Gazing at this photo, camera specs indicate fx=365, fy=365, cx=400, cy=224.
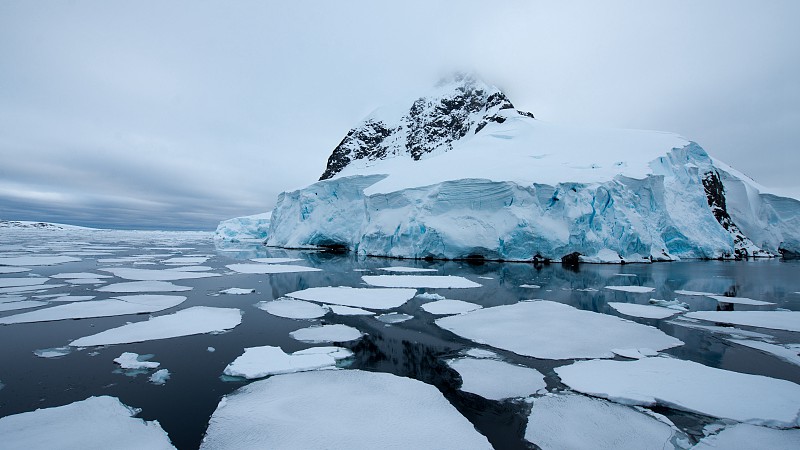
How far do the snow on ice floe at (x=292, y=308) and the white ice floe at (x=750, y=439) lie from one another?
5.18 metres

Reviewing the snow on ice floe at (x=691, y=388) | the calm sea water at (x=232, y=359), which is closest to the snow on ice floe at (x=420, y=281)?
the calm sea water at (x=232, y=359)

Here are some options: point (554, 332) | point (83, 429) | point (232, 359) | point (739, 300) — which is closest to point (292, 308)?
point (232, 359)

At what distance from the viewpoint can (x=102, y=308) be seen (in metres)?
6.29

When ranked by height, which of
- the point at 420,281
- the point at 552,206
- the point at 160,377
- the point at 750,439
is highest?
the point at 552,206

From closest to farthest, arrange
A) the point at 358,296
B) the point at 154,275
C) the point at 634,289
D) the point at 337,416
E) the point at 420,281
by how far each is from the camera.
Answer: the point at 337,416 → the point at 358,296 → the point at 634,289 → the point at 420,281 → the point at 154,275

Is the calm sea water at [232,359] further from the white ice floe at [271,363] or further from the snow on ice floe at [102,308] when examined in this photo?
the snow on ice floe at [102,308]

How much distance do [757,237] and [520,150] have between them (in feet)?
61.9

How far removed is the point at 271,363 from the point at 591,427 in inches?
121

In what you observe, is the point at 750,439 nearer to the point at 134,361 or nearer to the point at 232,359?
the point at 232,359

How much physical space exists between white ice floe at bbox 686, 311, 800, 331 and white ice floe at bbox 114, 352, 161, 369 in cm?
832

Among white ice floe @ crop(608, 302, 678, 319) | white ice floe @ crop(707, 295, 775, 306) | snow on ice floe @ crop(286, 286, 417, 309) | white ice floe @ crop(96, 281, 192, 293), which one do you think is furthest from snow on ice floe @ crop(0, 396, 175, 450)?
white ice floe @ crop(707, 295, 775, 306)

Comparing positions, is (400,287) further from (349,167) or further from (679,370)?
(349,167)

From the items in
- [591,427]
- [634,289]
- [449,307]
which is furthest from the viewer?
[634,289]

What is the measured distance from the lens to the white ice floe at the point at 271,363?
3701mm
